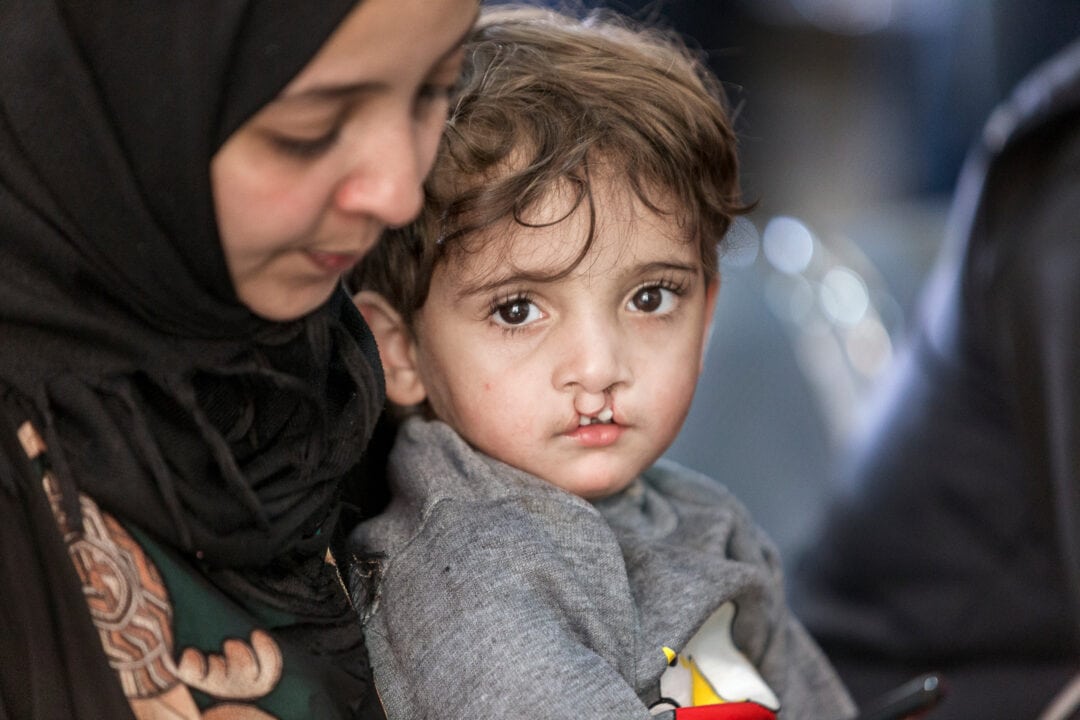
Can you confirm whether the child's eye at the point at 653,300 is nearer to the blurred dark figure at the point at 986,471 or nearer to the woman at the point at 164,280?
the woman at the point at 164,280

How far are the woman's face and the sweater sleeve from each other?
0.95 feet

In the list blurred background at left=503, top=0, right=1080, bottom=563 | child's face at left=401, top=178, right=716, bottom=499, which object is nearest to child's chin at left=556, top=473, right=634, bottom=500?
child's face at left=401, top=178, right=716, bottom=499

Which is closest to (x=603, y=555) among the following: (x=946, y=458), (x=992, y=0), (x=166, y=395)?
(x=166, y=395)

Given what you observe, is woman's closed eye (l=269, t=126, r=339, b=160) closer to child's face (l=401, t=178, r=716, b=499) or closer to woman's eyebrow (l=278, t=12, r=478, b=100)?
woman's eyebrow (l=278, t=12, r=478, b=100)

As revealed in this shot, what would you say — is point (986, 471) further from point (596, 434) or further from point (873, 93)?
point (873, 93)

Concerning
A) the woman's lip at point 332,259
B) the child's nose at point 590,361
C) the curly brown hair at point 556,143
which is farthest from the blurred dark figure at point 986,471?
the woman's lip at point 332,259

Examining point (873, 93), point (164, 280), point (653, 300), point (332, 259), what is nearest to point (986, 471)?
point (653, 300)

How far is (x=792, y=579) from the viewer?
2295 mm

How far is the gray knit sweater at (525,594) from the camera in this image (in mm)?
1054

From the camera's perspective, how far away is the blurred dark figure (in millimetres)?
1907

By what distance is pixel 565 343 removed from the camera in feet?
4.02

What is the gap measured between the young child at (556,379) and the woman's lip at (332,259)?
24 centimetres

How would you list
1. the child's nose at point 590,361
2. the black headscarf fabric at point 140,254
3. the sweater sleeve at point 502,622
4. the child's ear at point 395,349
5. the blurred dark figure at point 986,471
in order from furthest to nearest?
the blurred dark figure at point 986,471, the child's ear at point 395,349, the child's nose at point 590,361, the sweater sleeve at point 502,622, the black headscarf fabric at point 140,254

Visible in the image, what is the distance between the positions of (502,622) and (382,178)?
383 mm
